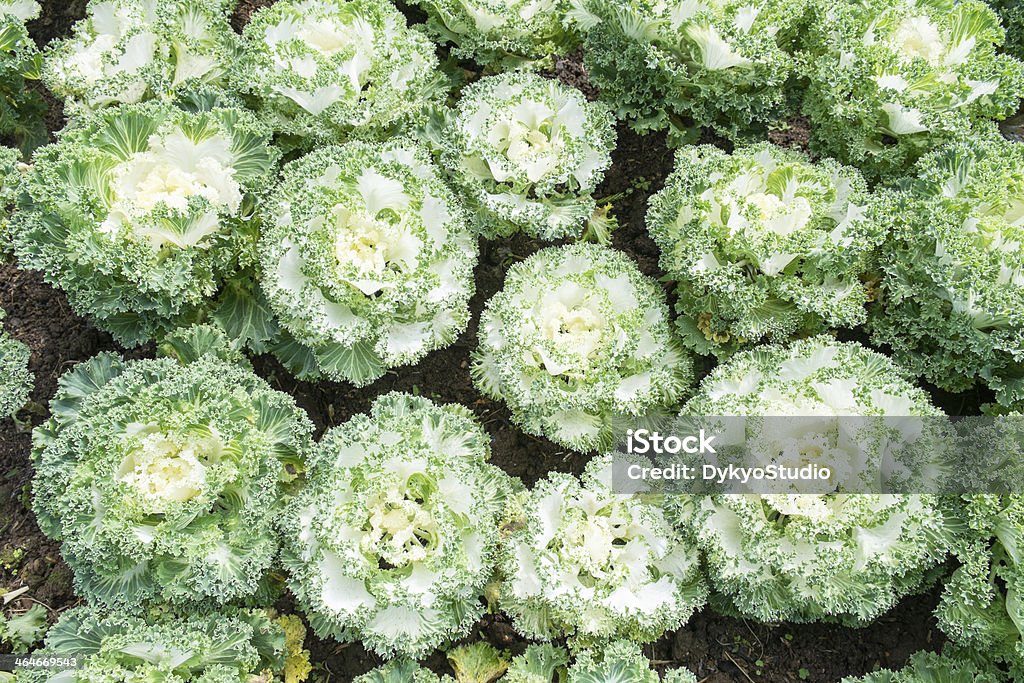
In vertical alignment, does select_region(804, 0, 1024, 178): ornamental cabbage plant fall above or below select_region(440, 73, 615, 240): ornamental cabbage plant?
above

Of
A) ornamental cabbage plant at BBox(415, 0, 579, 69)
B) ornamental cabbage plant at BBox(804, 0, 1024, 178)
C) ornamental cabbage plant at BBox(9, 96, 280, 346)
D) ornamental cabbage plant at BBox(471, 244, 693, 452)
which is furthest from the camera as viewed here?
ornamental cabbage plant at BBox(415, 0, 579, 69)

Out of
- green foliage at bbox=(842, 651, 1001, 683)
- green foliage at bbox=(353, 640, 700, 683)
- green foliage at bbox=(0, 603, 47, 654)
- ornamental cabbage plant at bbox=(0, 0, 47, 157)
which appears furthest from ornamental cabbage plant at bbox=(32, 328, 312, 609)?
green foliage at bbox=(842, 651, 1001, 683)

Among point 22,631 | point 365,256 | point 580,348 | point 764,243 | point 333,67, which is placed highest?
point 333,67

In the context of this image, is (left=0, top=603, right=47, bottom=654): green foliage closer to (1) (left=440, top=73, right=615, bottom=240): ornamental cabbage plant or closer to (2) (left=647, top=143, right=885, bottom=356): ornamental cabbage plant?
(1) (left=440, top=73, right=615, bottom=240): ornamental cabbage plant

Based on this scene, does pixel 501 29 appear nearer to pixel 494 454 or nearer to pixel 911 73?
pixel 911 73

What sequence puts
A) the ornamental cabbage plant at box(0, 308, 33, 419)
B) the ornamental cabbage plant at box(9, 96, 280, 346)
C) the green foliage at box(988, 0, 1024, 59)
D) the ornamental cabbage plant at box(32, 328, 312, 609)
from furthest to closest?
the green foliage at box(988, 0, 1024, 59), the ornamental cabbage plant at box(0, 308, 33, 419), the ornamental cabbage plant at box(9, 96, 280, 346), the ornamental cabbage plant at box(32, 328, 312, 609)

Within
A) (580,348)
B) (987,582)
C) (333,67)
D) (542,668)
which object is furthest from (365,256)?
(987,582)

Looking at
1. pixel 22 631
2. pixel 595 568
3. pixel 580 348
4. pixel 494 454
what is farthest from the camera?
pixel 494 454

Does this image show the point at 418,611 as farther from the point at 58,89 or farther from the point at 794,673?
the point at 58,89
